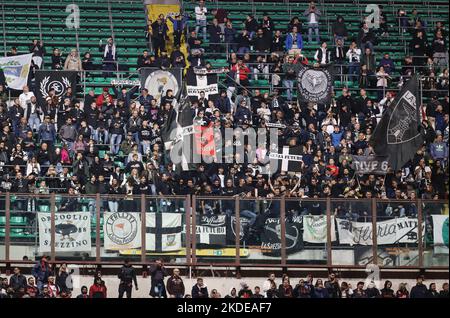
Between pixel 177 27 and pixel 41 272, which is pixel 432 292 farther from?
pixel 177 27

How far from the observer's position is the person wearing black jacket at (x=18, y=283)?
3850cm

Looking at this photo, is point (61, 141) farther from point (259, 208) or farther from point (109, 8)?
point (109, 8)

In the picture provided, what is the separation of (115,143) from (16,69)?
176 inches

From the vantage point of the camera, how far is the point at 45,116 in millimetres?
45219

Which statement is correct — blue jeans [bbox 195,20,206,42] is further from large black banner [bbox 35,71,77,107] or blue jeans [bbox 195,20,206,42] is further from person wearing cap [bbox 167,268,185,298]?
person wearing cap [bbox 167,268,185,298]

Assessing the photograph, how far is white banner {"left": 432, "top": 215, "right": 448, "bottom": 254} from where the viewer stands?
41.3m

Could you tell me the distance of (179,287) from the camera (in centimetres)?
3959

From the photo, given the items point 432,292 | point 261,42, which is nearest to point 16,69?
point 261,42

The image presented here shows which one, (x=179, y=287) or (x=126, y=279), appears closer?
(x=179, y=287)

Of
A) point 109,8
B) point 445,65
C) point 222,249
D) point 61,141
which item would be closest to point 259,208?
point 222,249

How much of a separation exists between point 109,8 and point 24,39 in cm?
341

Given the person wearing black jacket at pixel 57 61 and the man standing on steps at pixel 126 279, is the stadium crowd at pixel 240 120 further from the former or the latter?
the man standing on steps at pixel 126 279

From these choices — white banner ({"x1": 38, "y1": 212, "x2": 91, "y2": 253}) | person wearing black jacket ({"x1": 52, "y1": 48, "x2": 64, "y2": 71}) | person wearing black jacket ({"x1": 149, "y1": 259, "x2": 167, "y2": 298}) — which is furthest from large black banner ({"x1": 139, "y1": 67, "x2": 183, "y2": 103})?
person wearing black jacket ({"x1": 149, "y1": 259, "x2": 167, "y2": 298})
